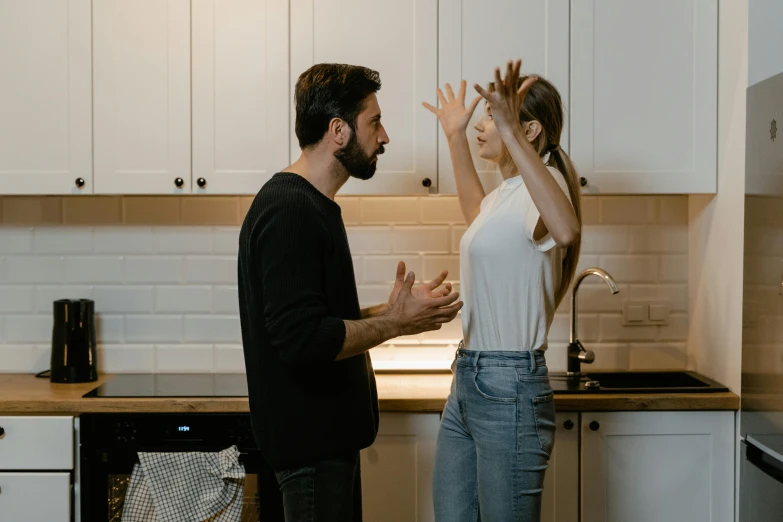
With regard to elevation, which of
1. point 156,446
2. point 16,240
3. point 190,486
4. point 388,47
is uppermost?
point 388,47

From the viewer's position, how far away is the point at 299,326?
1793 mm

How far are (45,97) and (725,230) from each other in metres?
2.22

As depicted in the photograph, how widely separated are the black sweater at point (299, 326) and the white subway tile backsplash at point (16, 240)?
147 cm

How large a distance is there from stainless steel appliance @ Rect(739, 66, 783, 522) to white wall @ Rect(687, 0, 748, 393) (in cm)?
38

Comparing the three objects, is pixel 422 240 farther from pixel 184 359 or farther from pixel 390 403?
pixel 184 359

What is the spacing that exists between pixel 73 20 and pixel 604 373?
7.06 ft

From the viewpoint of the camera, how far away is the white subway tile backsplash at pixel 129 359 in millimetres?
3107

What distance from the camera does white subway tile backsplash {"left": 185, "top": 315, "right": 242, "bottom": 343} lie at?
3111 millimetres

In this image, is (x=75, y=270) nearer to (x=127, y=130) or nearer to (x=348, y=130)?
(x=127, y=130)

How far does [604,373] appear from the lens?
3.04 m

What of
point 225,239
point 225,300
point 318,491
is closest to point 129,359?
point 225,300

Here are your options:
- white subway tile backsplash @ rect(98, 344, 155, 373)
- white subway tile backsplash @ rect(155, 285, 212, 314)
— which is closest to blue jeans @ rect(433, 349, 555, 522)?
white subway tile backsplash @ rect(155, 285, 212, 314)

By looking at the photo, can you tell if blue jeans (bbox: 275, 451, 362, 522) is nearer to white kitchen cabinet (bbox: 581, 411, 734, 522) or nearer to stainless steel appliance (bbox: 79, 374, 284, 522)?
stainless steel appliance (bbox: 79, 374, 284, 522)

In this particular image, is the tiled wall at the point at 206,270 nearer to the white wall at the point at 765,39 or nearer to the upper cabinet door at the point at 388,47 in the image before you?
the upper cabinet door at the point at 388,47
